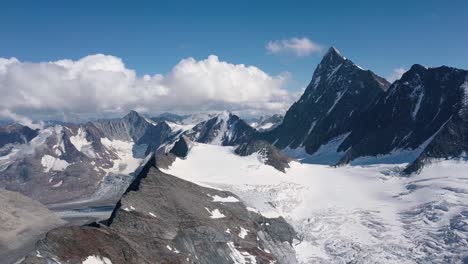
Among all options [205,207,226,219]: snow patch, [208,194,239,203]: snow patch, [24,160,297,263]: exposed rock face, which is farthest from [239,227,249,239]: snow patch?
[208,194,239,203]: snow patch

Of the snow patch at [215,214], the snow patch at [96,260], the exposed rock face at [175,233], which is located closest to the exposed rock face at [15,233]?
the exposed rock face at [175,233]

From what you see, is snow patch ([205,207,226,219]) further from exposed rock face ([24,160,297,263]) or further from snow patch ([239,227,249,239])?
snow patch ([239,227,249,239])

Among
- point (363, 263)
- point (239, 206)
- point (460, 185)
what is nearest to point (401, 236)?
Answer: point (363, 263)

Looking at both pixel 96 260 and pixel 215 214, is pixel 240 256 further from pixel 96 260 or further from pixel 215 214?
pixel 96 260

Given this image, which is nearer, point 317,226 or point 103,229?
point 103,229

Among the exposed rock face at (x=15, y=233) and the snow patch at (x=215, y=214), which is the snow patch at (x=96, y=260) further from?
the snow patch at (x=215, y=214)

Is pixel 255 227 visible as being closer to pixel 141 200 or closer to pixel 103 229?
pixel 141 200

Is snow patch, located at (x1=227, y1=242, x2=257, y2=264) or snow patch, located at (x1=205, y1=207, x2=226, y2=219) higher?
snow patch, located at (x1=205, y1=207, x2=226, y2=219)

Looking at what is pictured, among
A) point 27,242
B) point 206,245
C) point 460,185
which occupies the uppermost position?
point 460,185
